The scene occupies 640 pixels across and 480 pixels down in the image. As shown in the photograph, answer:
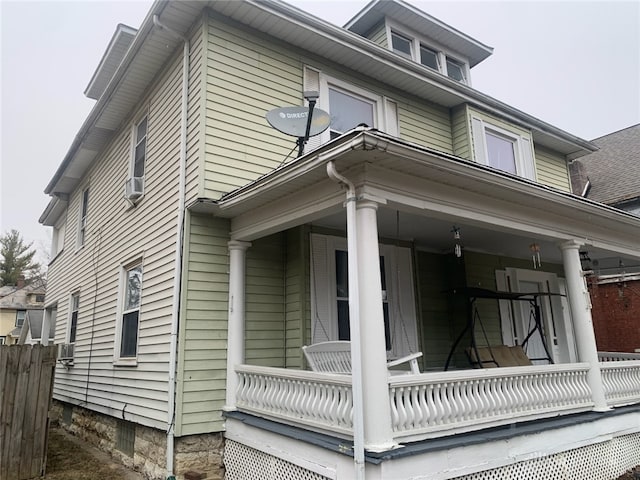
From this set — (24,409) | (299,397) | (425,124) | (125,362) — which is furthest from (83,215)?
(299,397)

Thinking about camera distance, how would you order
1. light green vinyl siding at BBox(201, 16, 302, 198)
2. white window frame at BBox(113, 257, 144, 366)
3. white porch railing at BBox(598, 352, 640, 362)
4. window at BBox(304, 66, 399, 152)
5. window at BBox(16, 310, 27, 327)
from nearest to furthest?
1. light green vinyl siding at BBox(201, 16, 302, 198)
2. white window frame at BBox(113, 257, 144, 366)
3. window at BBox(304, 66, 399, 152)
4. white porch railing at BBox(598, 352, 640, 362)
5. window at BBox(16, 310, 27, 327)

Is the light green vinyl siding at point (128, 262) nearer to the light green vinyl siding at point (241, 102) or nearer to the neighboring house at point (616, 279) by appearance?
the light green vinyl siding at point (241, 102)

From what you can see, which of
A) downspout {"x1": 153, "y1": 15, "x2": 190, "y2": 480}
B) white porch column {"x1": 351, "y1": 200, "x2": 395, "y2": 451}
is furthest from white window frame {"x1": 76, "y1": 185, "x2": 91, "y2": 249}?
white porch column {"x1": 351, "y1": 200, "x2": 395, "y2": 451}

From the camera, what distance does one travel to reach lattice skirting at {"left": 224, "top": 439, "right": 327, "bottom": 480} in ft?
14.1

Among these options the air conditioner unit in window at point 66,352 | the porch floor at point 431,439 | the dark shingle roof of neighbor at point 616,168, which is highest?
the dark shingle roof of neighbor at point 616,168

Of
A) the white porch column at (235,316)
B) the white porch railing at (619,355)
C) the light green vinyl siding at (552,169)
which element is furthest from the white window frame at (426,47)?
the white porch railing at (619,355)

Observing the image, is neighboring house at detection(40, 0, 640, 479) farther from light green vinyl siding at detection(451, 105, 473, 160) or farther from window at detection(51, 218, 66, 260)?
window at detection(51, 218, 66, 260)

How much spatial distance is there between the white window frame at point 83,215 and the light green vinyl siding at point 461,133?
8253 mm

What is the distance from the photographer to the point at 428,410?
4086mm

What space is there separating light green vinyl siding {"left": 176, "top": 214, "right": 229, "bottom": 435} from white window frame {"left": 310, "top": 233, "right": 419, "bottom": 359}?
3.92 ft

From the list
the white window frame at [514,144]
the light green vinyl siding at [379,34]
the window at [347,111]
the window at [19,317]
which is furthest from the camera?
the window at [19,317]

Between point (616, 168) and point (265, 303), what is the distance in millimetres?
15458

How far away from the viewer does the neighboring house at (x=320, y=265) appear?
4.06 m

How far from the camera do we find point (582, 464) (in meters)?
5.07
